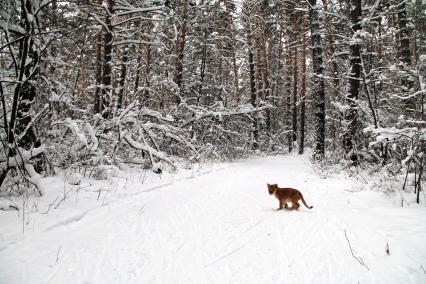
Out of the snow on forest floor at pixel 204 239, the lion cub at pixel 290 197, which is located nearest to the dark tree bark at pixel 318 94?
the snow on forest floor at pixel 204 239

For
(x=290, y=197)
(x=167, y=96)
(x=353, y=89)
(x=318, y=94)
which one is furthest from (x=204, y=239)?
(x=167, y=96)

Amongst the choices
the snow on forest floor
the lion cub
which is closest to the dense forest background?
the snow on forest floor

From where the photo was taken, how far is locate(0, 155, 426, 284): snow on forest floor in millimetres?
3029

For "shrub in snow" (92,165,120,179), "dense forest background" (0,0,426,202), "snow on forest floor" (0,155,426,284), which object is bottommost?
"snow on forest floor" (0,155,426,284)

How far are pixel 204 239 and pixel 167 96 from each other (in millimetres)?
16312

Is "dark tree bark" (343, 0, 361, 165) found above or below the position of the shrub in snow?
above

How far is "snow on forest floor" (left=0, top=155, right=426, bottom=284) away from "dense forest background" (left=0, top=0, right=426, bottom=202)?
0.97 metres

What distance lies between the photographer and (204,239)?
13.3 ft

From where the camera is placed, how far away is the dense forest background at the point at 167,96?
17.3 feet

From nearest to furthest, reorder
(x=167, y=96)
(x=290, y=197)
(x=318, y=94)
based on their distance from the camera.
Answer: (x=290, y=197) → (x=318, y=94) → (x=167, y=96)

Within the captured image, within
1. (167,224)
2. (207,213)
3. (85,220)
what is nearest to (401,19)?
(207,213)

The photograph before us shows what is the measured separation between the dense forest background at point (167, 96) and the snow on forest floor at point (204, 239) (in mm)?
968

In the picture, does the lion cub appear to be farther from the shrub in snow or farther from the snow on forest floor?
the shrub in snow

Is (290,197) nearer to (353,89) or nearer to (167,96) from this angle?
(353,89)
